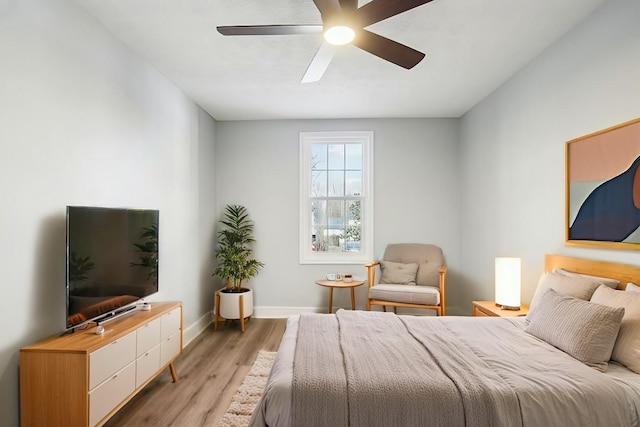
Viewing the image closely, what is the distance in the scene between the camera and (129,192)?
9.59 feet

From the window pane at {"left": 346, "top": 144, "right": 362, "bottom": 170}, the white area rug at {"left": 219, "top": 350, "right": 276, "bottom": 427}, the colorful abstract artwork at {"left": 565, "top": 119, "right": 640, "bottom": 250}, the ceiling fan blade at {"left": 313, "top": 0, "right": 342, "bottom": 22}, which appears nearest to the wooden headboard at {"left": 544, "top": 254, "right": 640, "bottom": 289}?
the colorful abstract artwork at {"left": 565, "top": 119, "right": 640, "bottom": 250}

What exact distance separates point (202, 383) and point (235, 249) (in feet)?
6.21

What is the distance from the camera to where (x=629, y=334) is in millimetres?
1815

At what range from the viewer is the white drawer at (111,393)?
195cm

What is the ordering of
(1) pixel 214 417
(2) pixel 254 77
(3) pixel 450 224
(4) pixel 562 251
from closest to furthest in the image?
(1) pixel 214 417
(4) pixel 562 251
(2) pixel 254 77
(3) pixel 450 224

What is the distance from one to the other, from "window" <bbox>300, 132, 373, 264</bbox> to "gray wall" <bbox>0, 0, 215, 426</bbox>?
6.62 ft

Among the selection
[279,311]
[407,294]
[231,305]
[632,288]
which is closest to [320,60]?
[632,288]

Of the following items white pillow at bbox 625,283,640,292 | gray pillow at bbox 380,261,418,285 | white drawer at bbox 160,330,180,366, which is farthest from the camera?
gray pillow at bbox 380,261,418,285

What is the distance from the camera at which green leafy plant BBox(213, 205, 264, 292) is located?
445 cm

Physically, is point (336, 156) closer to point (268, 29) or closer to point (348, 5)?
point (268, 29)

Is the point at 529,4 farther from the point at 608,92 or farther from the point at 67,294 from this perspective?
the point at 67,294

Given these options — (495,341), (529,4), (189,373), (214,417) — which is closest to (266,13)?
(529,4)

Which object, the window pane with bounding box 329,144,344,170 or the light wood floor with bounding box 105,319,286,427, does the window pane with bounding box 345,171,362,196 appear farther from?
the light wood floor with bounding box 105,319,286,427

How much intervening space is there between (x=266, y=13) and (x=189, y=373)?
114 inches
